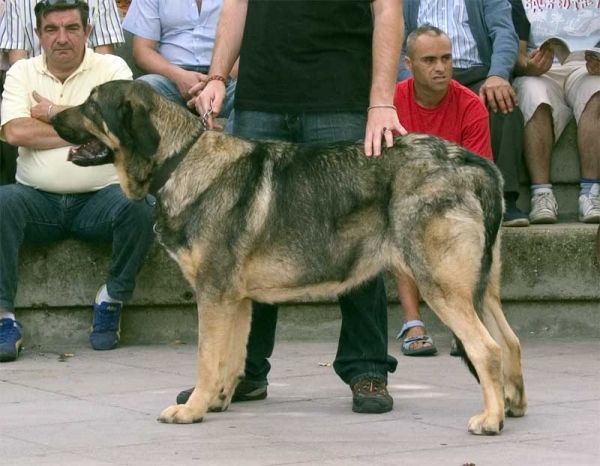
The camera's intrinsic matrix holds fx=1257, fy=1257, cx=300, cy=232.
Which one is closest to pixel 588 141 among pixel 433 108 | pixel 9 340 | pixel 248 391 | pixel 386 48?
pixel 433 108

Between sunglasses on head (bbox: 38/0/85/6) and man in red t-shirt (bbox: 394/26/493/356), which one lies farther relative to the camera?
sunglasses on head (bbox: 38/0/85/6)

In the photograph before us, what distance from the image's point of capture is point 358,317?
21.0 feet

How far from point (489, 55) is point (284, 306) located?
2.56 m

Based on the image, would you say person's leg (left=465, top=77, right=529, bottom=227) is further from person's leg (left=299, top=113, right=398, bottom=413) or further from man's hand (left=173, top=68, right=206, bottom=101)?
person's leg (left=299, top=113, right=398, bottom=413)

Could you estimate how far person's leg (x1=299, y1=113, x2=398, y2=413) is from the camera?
251 inches

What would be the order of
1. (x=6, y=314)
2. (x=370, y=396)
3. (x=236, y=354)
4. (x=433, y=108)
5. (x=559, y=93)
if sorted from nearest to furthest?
(x=370, y=396) < (x=236, y=354) < (x=6, y=314) < (x=433, y=108) < (x=559, y=93)

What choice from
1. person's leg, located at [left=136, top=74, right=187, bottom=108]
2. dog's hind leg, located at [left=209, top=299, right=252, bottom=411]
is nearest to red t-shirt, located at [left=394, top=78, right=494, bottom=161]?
person's leg, located at [left=136, top=74, right=187, bottom=108]

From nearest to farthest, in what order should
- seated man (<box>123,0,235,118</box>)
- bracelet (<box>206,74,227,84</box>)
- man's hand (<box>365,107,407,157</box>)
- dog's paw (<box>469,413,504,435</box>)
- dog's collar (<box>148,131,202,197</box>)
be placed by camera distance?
1. dog's paw (<box>469,413,504,435</box>)
2. man's hand (<box>365,107,407,157</box>)
3. dog's collar (<box>148,131,202,197</box>)
4. bracelet (<box>206,74,227,84</box>)
5. seated man (<box>123,0,235,118</box>)

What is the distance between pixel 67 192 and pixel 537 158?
338 cm

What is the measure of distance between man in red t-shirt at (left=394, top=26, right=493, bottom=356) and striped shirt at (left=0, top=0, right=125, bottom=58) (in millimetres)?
2328

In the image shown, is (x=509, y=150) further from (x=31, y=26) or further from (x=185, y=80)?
(x=31, y=26)

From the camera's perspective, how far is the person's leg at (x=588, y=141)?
359 inches

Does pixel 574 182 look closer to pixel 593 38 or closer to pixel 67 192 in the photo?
pixel 593 38

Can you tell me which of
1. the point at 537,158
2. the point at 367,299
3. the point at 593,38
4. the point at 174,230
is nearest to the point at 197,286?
the point at 174,230
